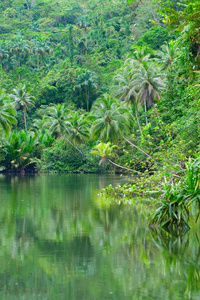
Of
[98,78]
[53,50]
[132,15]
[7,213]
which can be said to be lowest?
[7,213]

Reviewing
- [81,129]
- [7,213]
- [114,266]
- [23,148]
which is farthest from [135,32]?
[114,266]

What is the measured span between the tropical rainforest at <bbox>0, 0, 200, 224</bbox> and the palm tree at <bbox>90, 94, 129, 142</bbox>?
0.10m

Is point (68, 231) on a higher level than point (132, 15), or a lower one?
lower

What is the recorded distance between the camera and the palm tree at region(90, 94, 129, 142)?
35.7m

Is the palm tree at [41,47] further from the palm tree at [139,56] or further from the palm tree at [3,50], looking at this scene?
the palm tree at [139,56]

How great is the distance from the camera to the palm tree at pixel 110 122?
1406 inches

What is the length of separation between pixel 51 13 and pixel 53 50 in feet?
65.1

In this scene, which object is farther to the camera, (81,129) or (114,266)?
(81,129)

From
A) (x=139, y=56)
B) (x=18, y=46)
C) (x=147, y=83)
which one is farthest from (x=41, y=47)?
(x=147, y=83)

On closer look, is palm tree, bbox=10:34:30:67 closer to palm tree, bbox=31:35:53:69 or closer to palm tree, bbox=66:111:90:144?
palm tree, bbox=31:35:53:69

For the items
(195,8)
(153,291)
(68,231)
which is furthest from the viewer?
(68,231)

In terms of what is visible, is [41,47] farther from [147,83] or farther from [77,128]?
[147,83]

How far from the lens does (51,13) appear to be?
3386 inches

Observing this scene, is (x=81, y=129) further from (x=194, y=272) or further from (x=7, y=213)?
(x=194, y=272)
